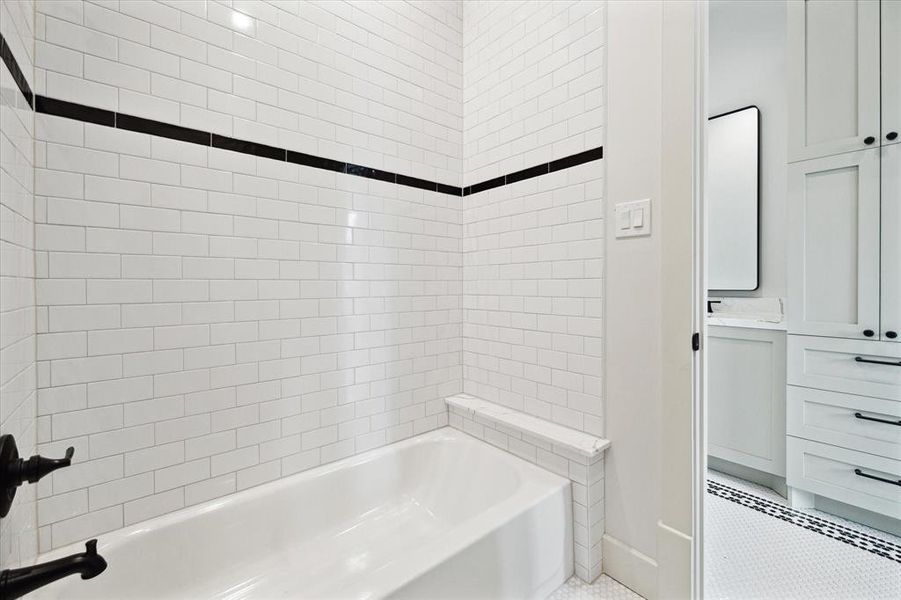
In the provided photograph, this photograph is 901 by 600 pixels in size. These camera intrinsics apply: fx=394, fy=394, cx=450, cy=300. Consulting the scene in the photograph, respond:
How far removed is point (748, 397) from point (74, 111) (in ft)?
10.8

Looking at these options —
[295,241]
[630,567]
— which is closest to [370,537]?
[630,567]

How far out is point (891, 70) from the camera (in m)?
1.80

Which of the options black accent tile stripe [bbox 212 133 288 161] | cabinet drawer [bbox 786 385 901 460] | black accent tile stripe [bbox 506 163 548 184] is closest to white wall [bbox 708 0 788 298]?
cabinet drawer [bbox 786 385 901 460]

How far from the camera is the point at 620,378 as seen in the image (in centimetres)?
152

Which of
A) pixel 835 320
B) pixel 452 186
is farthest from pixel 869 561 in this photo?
pixel 452 186

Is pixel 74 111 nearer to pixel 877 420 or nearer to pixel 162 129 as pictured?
pixel 162 129

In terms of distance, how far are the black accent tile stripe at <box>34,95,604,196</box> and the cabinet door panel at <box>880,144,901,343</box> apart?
143 cm

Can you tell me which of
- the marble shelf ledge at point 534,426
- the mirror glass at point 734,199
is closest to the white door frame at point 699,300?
the marble shelf ledge at point 534,426

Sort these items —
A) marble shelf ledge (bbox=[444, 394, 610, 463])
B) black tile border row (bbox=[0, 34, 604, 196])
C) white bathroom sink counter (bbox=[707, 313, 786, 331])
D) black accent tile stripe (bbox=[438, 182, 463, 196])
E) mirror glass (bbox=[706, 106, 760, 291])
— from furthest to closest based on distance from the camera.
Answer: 1. mirror glass (bbox=[706, 106, 760, 291])
2. white bathroom sink counter (bbox=[707, 313, 786, 331])
3. black accent tile stripe (bbox=[438, 182, 463, 196])
4. marble shelf ledge (bbox=[444, 394, 610, 463])
5. black tile border row (bbox=[0, 34, 604, 196])

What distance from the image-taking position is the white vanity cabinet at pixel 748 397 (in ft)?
7.18

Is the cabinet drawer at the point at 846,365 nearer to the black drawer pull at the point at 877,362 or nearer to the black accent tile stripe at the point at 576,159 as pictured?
the black drawer pull at the point at 877,362

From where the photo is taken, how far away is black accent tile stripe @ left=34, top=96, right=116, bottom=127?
3.70 feet

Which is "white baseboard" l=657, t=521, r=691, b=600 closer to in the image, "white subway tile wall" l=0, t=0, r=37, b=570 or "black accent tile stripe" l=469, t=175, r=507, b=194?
"black accent tile stripe" l=469, t=175, r=507, b=194

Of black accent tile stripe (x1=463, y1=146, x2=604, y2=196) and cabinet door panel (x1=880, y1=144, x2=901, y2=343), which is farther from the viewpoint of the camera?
cabinet door panel (x1=880, y1=144, x2=901, y2=343)
